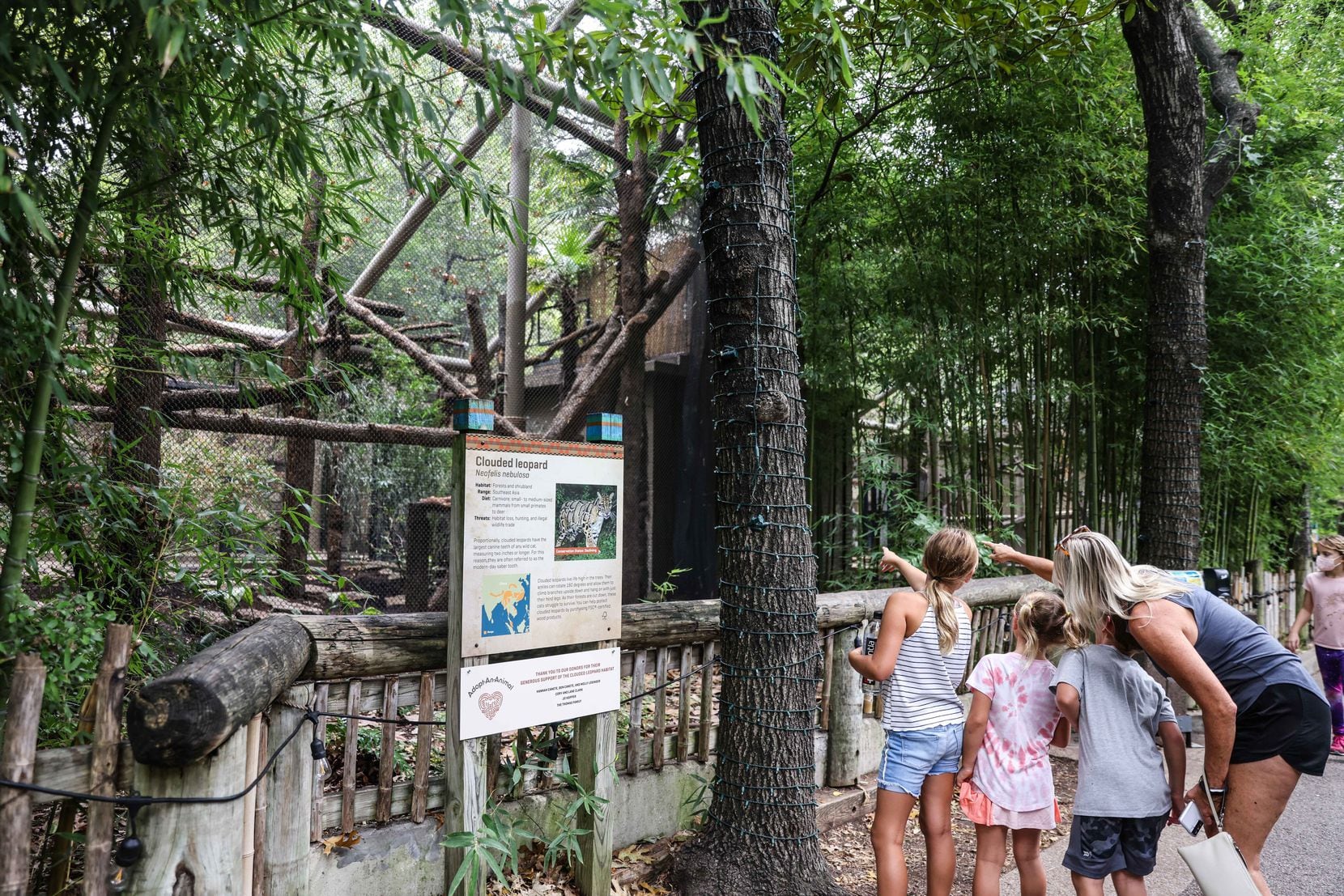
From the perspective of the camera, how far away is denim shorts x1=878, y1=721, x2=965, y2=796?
257 centimetres

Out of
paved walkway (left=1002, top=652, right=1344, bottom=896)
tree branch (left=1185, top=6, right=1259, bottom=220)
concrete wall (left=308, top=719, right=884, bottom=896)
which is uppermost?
tree branch (left=1185, top=6, right=1259, bottom=220)

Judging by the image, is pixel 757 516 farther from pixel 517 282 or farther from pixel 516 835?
pixel 517 282

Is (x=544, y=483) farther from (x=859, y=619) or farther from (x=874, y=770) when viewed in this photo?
(x=874, y=770)

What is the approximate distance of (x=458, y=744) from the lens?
2.29 metres

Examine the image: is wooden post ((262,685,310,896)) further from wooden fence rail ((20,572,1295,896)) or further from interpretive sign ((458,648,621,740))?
interpretive sign ((458,648,621,740))

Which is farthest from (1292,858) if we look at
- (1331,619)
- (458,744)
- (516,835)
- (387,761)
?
(387,761)

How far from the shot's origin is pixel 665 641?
3.09 metres

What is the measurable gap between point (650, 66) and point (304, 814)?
6.60 feet

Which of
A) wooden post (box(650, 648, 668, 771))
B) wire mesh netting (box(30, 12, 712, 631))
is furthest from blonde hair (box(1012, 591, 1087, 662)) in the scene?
wire mesh netting (box(30, 12, 712, 631))

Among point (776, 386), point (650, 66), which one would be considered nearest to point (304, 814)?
point (776, 386)

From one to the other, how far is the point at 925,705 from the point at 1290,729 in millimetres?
924

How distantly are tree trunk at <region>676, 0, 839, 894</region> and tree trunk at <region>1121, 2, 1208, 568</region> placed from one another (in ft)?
8.71

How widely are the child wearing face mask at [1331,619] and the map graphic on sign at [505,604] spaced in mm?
5133

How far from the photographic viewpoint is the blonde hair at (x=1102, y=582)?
7.45 ft
